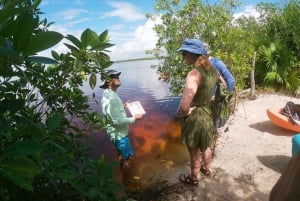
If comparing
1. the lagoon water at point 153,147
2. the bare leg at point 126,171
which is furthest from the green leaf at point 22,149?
the bare leg at point 126,171

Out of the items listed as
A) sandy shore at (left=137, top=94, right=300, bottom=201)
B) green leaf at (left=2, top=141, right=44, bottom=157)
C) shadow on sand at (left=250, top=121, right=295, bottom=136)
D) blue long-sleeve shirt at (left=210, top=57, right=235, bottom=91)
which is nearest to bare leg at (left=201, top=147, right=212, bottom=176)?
sandy shore at (left=137, top=94, right=300, bottom=201)

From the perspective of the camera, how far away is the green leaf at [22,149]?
82 cm

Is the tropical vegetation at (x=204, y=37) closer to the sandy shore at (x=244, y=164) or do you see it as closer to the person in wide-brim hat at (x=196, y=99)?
the sandy shore at (x=244, y=164)

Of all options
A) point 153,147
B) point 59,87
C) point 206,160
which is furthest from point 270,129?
point 59,87

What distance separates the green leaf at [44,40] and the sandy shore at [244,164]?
A: 4.01 m

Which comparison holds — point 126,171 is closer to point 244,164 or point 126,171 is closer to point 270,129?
point 244,164

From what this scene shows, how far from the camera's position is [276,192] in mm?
934

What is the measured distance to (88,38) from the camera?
147cm

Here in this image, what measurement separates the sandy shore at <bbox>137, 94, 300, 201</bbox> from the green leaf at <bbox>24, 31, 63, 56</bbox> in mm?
4010

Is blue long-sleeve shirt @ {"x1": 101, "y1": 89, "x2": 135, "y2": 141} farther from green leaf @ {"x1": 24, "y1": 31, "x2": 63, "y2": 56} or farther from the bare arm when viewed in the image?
green leaf @ {"x1": 24, "y1": 31, "x2": 63, "y2": 56}

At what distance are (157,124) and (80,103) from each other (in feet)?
25.3

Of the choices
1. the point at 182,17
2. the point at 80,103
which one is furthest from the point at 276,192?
the point at 182,17

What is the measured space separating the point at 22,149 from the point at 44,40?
288mm

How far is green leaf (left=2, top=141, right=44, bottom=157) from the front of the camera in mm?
825
